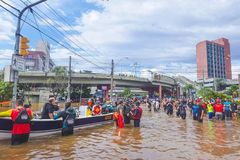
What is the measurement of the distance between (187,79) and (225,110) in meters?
87.9

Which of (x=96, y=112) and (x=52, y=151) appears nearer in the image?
(x=52, y=151)

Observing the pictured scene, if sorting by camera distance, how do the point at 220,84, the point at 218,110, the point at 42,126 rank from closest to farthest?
1. the point at 42,126
2. the point at 218,110
3. the point at 220,84

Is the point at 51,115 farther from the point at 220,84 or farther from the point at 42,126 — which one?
the point at 220,84

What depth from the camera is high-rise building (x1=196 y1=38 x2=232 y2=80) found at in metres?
90.6

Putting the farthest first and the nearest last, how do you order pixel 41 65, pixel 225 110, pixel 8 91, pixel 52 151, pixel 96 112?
pixel 41 65
pixel 8 91
pixel 225 110
pixel 96 112
pixel 52 151

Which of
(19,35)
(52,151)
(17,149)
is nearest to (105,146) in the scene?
(52,151)

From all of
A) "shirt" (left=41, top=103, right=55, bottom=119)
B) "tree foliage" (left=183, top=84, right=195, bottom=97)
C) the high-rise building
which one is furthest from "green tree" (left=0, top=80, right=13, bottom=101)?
the high-rise building

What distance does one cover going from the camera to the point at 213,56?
91.6 meters

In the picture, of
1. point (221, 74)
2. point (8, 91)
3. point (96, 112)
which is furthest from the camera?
point (221, 74)

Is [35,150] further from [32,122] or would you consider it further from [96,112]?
[96,112]

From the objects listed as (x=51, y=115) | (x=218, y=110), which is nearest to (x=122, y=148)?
(x=51, y=115)

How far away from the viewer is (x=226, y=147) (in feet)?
30.4

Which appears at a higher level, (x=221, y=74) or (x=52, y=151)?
(x=221, y=74)

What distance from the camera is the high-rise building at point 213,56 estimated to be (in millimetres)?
90625
